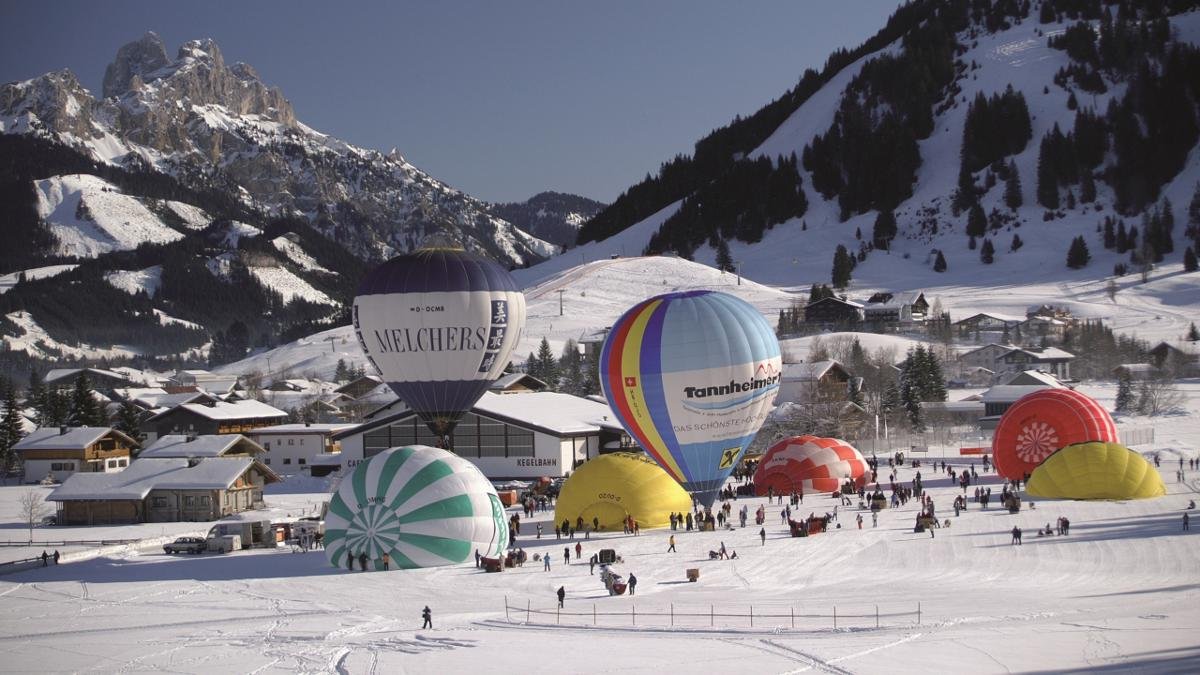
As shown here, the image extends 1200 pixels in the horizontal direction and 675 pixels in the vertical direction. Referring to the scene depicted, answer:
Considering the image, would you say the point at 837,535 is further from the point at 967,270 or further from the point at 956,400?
the point at 967,270

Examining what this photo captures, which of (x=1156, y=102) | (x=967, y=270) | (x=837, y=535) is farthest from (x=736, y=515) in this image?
(x=1156, y=102)

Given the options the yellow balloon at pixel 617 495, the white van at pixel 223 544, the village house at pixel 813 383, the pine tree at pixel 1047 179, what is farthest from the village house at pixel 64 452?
the pine tree at pixel 1047 179

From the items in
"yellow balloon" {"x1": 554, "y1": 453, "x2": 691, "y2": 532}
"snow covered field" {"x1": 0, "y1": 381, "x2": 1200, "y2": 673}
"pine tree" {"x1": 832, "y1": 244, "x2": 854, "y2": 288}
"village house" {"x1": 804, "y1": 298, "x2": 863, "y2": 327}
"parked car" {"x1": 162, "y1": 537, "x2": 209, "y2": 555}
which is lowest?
"snow covered field" {"x1": 0, "y1": 381, "x2": 1200, "y2": 673}

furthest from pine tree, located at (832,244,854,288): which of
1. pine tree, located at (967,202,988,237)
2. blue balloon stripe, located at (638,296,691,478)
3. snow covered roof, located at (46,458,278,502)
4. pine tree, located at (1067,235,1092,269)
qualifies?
blue balloon stripe, located at (638,296,691,478)

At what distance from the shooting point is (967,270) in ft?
436

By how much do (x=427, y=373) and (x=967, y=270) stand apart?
97.6m

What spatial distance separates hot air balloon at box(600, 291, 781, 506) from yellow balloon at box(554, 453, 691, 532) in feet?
2.11

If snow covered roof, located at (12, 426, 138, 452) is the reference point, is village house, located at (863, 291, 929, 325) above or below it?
above

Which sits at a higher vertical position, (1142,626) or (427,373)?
(427,373)

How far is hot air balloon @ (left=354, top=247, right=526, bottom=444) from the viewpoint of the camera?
43.8 meters

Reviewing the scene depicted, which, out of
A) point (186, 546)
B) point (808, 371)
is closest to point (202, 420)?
point (808, 371)

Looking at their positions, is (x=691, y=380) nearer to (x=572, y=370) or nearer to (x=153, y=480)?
(x=153, y=480)

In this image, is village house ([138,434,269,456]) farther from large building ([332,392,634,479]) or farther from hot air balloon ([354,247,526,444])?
hot air balloon ([354,247,526,444])

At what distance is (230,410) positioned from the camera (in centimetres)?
7175
